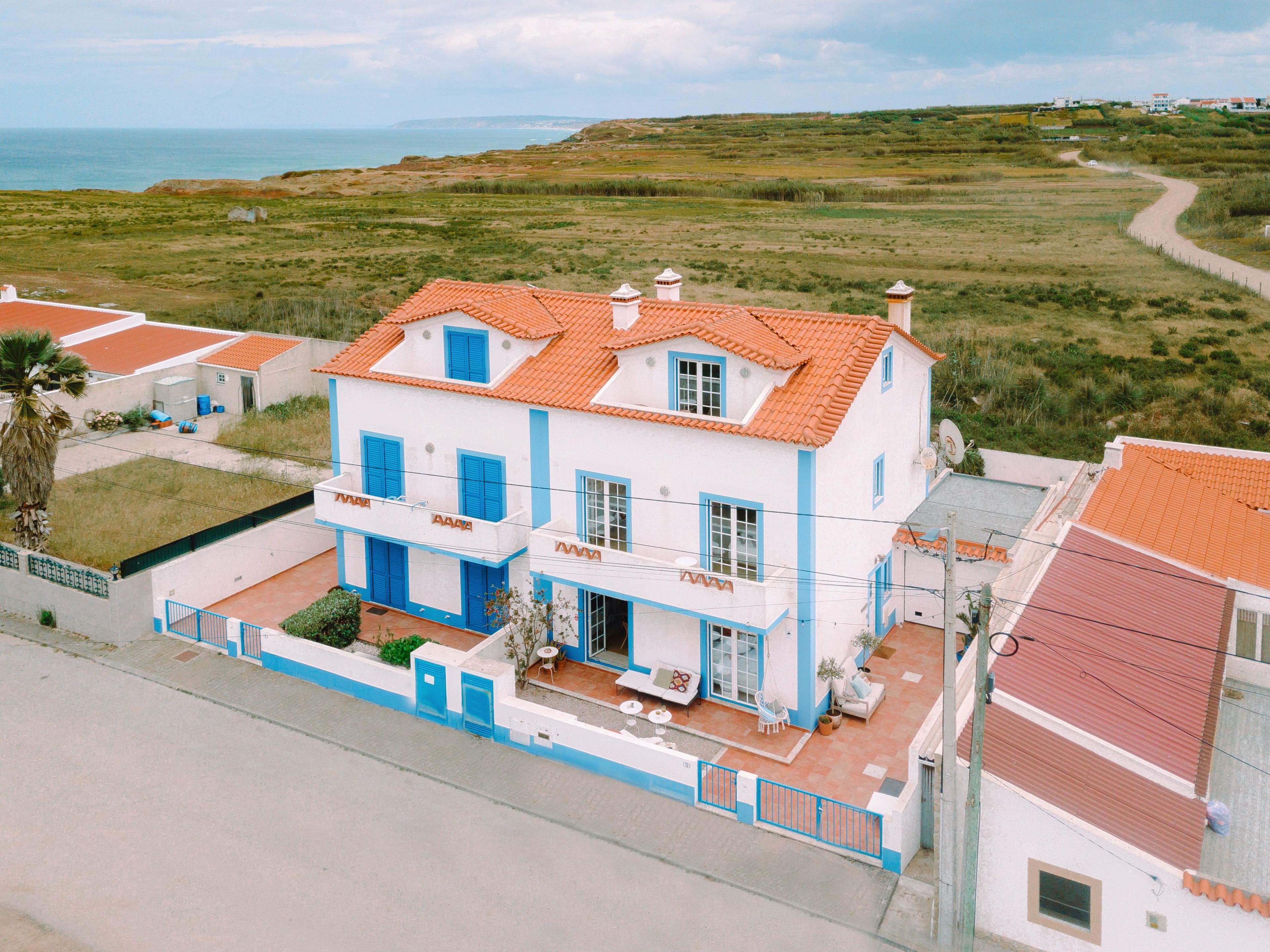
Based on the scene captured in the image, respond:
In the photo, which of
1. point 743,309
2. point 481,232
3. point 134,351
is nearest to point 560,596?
point 743,309

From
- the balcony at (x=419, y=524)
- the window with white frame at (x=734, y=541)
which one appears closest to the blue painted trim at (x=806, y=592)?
the window with white frame at (x=734, y=541)

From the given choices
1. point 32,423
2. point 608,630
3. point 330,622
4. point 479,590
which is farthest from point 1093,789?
point 32,423

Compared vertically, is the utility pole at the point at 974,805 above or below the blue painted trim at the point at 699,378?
below

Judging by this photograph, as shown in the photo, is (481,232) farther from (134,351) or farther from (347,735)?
(347,735)

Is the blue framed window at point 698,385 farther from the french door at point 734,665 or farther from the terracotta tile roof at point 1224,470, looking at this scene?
the terracotta tile roof at point 1224,470

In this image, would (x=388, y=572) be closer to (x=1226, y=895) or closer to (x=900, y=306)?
(x=900, y=306)
